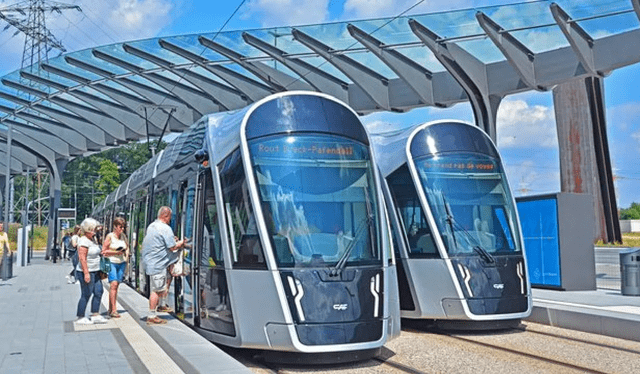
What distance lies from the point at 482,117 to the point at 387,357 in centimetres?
1526

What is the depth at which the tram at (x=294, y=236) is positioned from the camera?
751 cm

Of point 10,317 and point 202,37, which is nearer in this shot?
point 10,317

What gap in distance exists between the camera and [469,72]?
2138 cm

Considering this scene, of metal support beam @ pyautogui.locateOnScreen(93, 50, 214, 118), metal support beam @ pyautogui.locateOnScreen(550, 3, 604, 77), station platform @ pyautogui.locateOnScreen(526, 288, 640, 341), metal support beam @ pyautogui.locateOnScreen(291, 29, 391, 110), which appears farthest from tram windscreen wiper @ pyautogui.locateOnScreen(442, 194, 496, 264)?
metal support beam @ pyautogui.locateOnScreen(93, 50, 214, 118)

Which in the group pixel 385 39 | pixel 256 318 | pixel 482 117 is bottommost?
pixel 256 318

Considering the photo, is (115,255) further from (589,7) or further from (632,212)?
(632,212)

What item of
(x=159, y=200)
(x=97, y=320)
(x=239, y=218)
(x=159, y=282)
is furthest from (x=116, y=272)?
(x=239, y=218)

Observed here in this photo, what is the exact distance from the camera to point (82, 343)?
8586mm

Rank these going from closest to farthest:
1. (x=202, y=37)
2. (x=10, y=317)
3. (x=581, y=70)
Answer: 1. (x=10, y=317)
2. (x=581, y=70)
3. (x=202, y=37)

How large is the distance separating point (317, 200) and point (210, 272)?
5.31ft

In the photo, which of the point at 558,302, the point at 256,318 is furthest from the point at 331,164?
the point at 558,302

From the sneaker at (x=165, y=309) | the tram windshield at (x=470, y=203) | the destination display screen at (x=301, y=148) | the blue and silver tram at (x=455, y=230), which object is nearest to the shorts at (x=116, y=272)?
the sneaker at (x=165, y=309)

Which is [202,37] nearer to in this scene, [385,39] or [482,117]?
[385,39]

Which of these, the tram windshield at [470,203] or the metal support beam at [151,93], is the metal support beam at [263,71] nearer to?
the metal support beam at [151,93]
